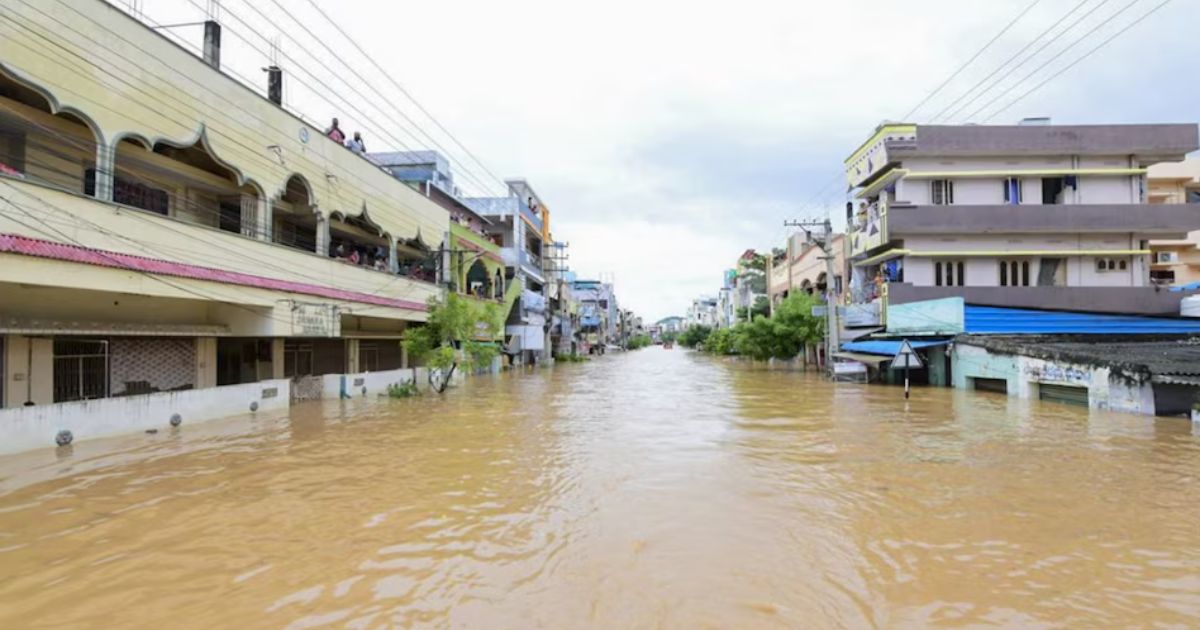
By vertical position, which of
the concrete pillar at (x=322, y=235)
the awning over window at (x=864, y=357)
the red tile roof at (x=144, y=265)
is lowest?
the awning over window at (x=864, y=357)

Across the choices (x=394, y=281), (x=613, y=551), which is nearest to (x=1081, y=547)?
(x=613, y=551)

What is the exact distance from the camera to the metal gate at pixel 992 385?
71.1 ft

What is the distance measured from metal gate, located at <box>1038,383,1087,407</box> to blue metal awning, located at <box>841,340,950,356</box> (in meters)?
4.89

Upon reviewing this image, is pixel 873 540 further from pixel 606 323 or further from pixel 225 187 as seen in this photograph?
pixel 606 323

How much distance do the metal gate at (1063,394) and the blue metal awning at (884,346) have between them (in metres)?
4.89

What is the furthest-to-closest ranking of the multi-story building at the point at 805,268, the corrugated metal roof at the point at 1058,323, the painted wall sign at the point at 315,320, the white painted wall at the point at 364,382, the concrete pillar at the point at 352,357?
1. the multi-story building at the point at 805,268
2. the concrete pillar at the point at 352,357
3. the corrugated metal roof at the point at 1058,323
4. the white painted wall at the point at 364,382
5. the painted wall sign at the point at 315,320

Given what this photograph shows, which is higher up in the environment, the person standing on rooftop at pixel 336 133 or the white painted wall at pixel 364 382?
the person standing on rooftop at pixel 336 133

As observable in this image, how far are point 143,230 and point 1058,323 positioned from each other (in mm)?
30463

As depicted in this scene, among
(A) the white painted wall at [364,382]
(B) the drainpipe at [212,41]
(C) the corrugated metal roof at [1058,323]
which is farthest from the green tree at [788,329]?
(B) the drainpipe at [212,41]

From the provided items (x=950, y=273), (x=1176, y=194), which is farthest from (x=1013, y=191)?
(x=1176, y=194)

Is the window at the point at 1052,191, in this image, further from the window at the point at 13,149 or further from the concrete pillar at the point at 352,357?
the window at the point at 13,149

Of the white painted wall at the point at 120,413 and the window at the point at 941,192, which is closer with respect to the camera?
the white painted wall at the point at 120,413

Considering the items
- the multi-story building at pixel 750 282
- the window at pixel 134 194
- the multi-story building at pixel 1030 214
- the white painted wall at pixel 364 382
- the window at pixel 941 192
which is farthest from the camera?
the multi-story building at pixel 750 282

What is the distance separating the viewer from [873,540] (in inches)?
250
